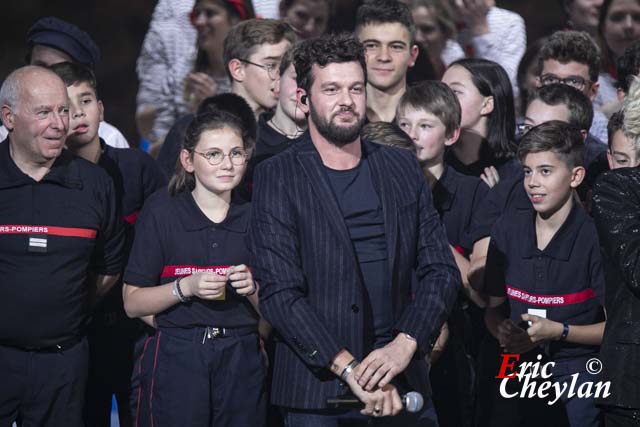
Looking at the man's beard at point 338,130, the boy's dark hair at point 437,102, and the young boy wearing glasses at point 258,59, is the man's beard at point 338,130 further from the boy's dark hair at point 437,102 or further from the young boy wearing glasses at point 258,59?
the young boy wearing glasses at point 258,59

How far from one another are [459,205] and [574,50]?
4.26 ft

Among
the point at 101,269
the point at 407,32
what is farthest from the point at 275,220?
the point at 407,32

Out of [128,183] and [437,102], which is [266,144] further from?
[437,102]

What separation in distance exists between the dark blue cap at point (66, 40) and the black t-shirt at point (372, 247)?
8.09 ft

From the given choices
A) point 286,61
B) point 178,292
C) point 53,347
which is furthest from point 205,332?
point 286,61

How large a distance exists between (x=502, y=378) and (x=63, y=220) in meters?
1.92

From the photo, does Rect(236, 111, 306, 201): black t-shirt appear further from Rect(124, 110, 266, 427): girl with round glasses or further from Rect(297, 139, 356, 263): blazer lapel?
Rect(297, 139, 356, 263): blazer lapel

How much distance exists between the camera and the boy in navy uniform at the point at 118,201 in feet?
15.1

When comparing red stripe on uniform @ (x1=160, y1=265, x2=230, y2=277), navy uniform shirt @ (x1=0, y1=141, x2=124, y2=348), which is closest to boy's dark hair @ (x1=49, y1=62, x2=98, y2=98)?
navy uniform shirt @ (x1=0, y1=141, x2=124, y2=348)

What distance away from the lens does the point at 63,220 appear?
167 inches

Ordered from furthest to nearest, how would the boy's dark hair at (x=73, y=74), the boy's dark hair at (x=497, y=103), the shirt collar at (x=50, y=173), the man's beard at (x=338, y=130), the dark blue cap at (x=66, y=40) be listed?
the dark blue cap at (x=66, y=40), the boy's dark hair at (x=497, y=103), the boy's dark hair at (x=73, y=74), the shirt collar at (x=50, y=173), the man's beard at (x=338, y=130)

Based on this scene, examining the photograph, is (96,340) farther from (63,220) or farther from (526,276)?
(526,276)

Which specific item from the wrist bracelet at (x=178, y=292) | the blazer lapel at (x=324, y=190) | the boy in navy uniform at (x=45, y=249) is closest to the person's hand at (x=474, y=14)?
the boy in navy uniform at (x=45, y=249)

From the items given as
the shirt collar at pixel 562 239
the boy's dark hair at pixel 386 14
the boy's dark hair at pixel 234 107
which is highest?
the boy's dark hair at pixel 386 14
